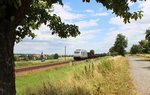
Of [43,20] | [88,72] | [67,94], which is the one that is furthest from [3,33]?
[88,72]

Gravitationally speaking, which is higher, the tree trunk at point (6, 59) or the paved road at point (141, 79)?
the tree trunk at point (6, 59)

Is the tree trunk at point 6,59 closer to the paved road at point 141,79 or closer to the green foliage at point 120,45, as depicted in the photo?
the paved road at point 141,79

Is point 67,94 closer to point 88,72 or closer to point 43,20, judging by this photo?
point 43,20

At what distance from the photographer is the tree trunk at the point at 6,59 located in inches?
274

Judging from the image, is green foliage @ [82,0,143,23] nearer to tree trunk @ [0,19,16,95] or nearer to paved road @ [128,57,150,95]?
tree trunk @ [0,19,16,95]

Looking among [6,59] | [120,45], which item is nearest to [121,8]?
[6,59]

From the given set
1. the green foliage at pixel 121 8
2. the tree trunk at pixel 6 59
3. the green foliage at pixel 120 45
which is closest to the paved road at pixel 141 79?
the green foliage at pixel 121 8

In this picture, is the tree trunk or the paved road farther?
the paved road

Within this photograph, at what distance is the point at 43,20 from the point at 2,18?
3.10m

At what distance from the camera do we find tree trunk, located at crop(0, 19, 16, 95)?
6.95 m

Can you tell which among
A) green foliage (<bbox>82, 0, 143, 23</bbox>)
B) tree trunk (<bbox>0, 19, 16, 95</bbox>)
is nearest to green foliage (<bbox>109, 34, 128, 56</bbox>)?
green foliage (<bbox>82, 0, 143, 23</bbox>)

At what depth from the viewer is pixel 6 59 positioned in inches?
276

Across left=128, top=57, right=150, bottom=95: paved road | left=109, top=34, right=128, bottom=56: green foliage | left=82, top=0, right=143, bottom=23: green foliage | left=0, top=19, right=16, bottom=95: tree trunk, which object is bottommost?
left=128, top=57, right=150, bottom=95: paved road

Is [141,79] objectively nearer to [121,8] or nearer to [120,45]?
[121,8]
